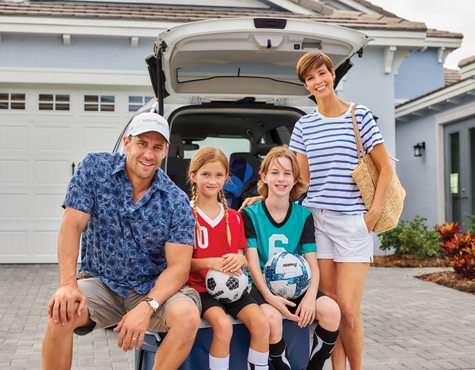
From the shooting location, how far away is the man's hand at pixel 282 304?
2289 millimetres

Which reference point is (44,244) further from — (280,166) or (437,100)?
(437,100)

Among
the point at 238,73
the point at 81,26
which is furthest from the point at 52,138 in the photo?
the point at 238,73

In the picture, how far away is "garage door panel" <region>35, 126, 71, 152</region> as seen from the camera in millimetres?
7832

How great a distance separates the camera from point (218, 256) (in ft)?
8.06

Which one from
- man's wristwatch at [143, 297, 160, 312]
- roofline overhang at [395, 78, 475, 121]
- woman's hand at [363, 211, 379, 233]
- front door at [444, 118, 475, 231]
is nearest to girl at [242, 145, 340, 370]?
woman's hand at [363, 211, 379, 233]

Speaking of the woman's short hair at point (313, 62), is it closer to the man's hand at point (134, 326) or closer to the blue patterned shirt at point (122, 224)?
the blue patterned shirt at point (122, 224)

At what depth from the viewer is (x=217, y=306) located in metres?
2.27

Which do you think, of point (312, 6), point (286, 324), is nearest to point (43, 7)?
point (312, 6)

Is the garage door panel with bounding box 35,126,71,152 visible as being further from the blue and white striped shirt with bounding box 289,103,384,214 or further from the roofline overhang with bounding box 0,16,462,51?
the blue and white striped shirt with bounding box 289,103,384,214

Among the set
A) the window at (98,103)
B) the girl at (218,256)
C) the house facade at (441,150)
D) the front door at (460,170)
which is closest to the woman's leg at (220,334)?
the girl at (218,256)

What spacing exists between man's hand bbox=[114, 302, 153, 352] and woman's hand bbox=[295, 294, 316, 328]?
2.30 feet

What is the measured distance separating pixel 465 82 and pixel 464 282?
3.71 meters

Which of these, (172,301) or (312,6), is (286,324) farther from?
(312,6)

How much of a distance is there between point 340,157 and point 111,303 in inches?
53.4
